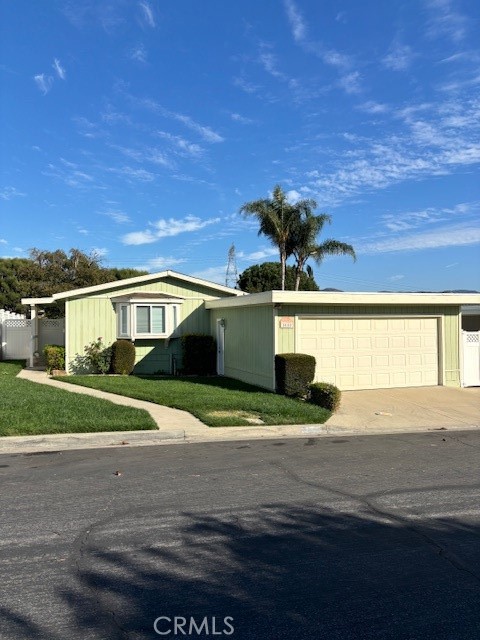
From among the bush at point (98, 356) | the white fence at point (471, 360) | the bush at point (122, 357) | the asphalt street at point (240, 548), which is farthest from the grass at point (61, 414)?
the white fence at point (471, 360)


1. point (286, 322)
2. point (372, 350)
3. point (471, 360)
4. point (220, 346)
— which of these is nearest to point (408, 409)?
point (372, 350)

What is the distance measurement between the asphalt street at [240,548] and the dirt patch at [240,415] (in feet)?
8.95

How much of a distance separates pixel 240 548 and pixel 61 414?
677 cm

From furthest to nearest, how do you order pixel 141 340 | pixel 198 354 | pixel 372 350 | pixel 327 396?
pixel 141 340 < pixel 198 354 < pixel 372 350 < pixel 327 396

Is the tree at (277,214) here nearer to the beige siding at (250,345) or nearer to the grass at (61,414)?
the beige siding at (250,345)

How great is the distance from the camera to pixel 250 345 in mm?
15711

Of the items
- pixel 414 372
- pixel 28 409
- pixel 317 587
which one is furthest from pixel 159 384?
pixel 317 587

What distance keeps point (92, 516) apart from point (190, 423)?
4.88m

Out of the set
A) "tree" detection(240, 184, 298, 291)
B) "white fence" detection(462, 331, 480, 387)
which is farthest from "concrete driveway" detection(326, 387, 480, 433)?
"tree" detection(240, 184, 298, 291)

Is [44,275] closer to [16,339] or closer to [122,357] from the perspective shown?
[16,339]

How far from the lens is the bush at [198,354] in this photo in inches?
739

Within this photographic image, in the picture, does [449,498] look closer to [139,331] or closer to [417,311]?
[417,311]

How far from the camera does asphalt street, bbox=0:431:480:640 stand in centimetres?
334

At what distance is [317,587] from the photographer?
377 cm
